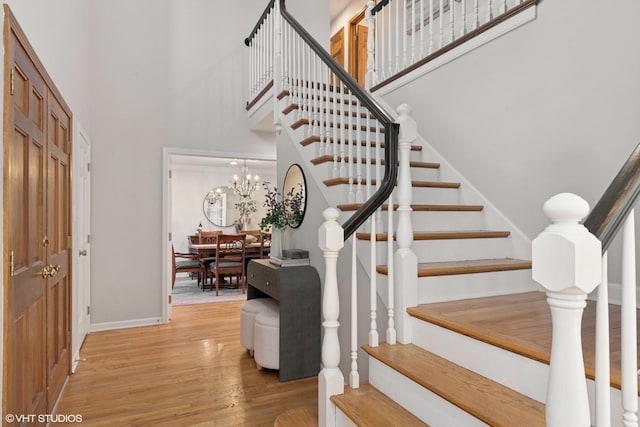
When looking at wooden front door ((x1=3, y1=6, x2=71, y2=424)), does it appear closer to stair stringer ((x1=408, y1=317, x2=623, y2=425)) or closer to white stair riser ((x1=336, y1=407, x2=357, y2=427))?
white stair riser ((x1=336, y1=407, x2=357, y2=427))

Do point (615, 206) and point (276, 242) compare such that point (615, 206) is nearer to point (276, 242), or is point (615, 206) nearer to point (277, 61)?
point (276, 242)

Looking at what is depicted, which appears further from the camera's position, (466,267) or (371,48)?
(371,48)

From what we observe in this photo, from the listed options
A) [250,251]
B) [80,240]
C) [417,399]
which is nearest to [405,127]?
[417,399]

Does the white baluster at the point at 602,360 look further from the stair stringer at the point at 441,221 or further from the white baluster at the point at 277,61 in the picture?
the white baluster at the point at 277,61

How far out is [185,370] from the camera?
302 cm

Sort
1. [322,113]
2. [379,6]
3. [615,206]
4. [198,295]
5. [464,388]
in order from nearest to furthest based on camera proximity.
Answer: [615,206], [464,388], [322,113], [379,6], [198,295]

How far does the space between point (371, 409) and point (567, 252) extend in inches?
47.1

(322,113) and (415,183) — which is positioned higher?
(322,113)

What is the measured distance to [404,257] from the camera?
194cm

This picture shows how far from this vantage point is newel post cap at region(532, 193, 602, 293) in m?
0.73

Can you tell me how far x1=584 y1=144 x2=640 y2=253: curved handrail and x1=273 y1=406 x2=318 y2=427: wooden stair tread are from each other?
159cm

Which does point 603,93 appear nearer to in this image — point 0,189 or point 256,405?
point 256,405

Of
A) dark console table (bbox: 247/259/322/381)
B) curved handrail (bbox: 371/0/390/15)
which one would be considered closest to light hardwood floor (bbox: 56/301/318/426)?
dark console table (bbox: 247/259/322/381)

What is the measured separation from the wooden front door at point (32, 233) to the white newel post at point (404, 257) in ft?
5.59
